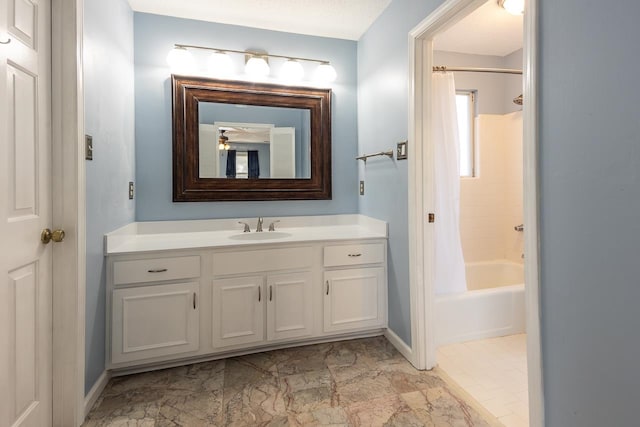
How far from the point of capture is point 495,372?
6.09ft

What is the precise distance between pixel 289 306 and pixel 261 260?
1.16 feet

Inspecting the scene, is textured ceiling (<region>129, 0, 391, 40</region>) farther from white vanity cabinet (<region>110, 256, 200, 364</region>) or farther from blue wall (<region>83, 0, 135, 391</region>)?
white vanity cabinet (<region>110, 256, 200, 364</region>)

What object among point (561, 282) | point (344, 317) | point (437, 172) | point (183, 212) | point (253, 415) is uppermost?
point (437, 172)

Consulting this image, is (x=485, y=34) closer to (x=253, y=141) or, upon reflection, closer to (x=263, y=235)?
(x=253, y=141)

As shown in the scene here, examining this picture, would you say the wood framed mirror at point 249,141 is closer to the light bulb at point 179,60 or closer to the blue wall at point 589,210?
the light bulb at point 179,60

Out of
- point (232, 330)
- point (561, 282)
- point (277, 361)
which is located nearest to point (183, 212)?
point (232, 330)

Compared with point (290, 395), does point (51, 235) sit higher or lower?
higher

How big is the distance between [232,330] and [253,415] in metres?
0.55

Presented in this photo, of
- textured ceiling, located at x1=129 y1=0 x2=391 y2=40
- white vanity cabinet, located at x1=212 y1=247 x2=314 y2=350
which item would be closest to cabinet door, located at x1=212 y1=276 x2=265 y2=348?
white vanity cabinet, located at x1=212 y1=247 x2=314 y2=350

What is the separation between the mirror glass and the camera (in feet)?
7.77

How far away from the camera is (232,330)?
1.96 meters

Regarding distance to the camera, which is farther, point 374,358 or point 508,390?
point 374,358

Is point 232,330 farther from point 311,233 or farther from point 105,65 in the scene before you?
point 105,65

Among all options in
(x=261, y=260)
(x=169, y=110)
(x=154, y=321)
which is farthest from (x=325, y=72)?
(x=154, y=321)
